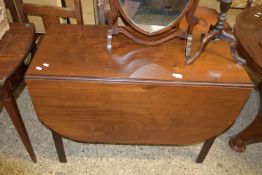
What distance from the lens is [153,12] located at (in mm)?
1020

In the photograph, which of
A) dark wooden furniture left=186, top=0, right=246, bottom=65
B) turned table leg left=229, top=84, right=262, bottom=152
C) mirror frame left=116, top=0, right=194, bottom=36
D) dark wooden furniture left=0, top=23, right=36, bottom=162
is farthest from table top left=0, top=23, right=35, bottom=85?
turned table leg left=229, top=84, right=262, bottom=152

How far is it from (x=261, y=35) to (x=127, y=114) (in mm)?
826

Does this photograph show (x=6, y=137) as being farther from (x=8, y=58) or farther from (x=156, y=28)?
(x=156, y=28)

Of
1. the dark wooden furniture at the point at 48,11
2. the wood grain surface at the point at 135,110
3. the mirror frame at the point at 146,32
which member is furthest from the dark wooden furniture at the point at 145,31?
the dark wooden furniture at the point at 48,11

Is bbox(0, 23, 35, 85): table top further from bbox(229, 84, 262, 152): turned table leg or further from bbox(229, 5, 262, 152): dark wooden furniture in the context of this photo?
bbox(229, 84, 262, 152): turned table leg

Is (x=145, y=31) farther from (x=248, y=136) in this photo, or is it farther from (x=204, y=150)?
(x=248, y=136)

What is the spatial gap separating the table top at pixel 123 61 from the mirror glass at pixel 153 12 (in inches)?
4.2

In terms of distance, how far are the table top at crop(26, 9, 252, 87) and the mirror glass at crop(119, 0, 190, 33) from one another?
106mm

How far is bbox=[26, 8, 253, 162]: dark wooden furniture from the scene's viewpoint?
36.3 inches

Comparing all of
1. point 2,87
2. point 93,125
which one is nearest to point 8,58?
point 2,87

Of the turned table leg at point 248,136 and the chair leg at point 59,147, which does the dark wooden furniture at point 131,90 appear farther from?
the turned table leg at point 248,136

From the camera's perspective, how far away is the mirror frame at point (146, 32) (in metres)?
1.00

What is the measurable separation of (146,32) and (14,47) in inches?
24.0

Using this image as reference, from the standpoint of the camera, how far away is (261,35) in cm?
123
